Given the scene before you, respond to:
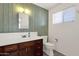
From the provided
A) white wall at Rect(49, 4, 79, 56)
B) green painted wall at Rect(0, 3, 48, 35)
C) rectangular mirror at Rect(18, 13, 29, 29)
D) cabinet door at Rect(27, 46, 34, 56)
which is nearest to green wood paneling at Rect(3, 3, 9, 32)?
green painted wall at Rect(0, 3, 48, 35)

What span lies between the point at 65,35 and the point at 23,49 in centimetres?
137

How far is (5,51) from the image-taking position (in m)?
1.89

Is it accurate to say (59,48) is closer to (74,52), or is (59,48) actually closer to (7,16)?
(74,52)

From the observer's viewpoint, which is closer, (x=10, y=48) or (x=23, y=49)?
(x=10, y=48)

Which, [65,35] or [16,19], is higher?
[16,19]

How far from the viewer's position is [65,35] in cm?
302

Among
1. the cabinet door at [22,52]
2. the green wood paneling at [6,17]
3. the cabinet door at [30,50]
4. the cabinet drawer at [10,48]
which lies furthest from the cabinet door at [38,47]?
the green wood paneling at [6,17]

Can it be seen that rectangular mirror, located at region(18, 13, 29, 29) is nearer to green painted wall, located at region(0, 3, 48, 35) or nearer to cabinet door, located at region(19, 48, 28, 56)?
green painted wall, located at region(0, 3, 48, 35)

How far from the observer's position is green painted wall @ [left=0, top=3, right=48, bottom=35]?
2.77 meters

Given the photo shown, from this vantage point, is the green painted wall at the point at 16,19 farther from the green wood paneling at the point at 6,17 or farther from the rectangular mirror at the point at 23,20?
the rectangular mirror at the point at 23,20

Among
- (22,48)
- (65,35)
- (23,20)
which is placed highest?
(23,20)

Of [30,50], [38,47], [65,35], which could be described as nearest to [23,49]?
[30,50]

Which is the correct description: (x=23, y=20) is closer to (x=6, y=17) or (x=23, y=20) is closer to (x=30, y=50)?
(x=6, y=17)

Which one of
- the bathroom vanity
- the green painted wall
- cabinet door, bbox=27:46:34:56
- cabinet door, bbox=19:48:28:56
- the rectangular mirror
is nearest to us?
the bathroom vanity
